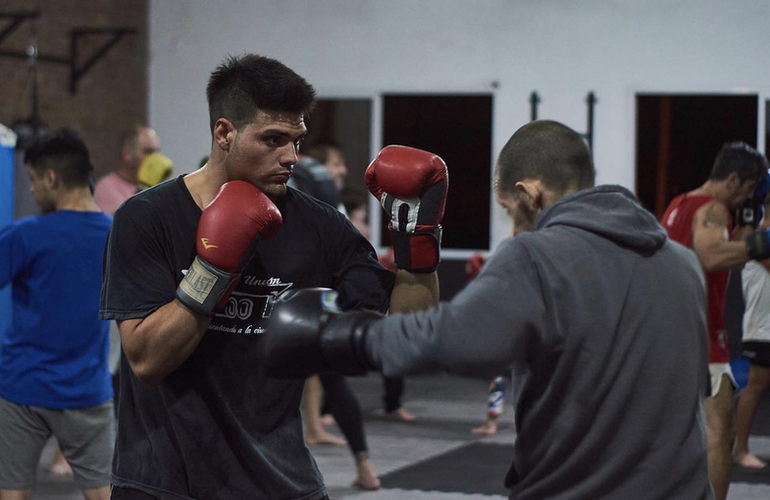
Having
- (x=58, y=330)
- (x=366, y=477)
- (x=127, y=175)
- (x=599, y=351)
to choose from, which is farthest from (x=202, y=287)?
(x=127, y=175)

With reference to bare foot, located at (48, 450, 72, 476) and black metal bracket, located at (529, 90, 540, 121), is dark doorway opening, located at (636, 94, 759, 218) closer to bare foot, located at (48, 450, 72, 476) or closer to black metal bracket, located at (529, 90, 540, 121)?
black metal bracket, located at (529, 90, 540, 121)

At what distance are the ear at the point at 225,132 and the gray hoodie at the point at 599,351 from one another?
709 millimetres

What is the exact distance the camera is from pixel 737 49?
27.6ft

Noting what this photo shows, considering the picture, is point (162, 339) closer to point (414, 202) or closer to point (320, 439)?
point (414, 202)

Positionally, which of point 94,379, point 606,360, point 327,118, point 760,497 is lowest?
point 760,497

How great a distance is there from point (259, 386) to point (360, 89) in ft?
23.3

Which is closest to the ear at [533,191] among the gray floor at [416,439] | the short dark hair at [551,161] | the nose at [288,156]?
the short dark hair at [551,161]

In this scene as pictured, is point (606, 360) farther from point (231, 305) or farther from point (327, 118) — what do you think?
point (327, 118)

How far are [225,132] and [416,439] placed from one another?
420 cm

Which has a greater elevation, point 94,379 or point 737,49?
point 737,49

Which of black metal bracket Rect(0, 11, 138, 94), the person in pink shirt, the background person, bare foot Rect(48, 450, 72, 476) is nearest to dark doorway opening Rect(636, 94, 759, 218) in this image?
the background person

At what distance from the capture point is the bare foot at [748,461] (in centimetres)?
552

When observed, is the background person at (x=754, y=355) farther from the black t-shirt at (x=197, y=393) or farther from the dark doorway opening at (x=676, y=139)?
the black t-shirt at (x=197, y=393)

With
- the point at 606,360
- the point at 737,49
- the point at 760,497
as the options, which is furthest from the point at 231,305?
the point at 737,49
